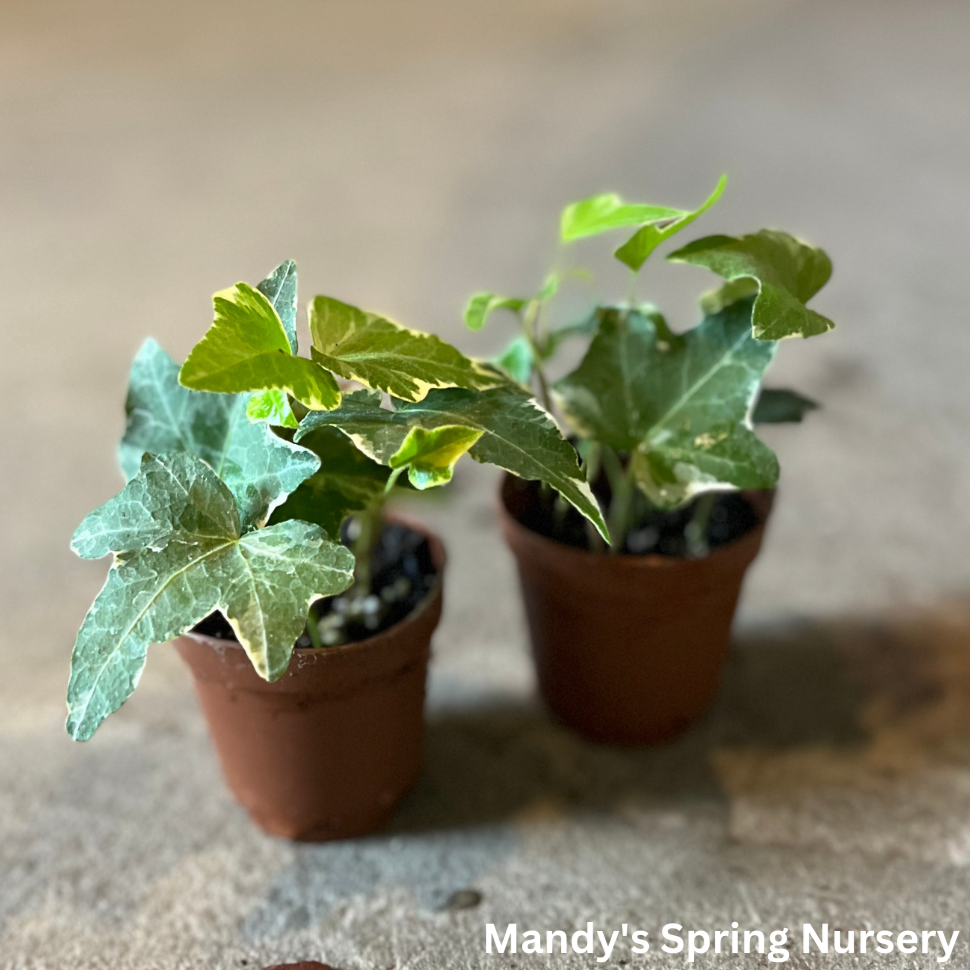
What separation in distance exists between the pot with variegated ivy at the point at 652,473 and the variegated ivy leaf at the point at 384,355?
73 millimetres

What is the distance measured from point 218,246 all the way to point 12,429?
742 millimetres

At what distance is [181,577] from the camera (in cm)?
73

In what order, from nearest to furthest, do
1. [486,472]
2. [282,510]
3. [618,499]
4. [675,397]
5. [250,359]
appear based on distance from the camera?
1. [250,359]
2. [282,510]
3. [675,397]
4. [618,499]
5. [486,472]

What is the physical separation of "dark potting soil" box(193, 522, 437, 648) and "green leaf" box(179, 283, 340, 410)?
29 centimetres

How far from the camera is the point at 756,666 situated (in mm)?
1210

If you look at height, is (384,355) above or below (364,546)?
above

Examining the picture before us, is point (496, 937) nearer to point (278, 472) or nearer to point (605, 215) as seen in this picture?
point (278, 472)

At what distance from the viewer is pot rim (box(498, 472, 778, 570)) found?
0.95 metres

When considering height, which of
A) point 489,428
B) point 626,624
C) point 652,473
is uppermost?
point 489,428

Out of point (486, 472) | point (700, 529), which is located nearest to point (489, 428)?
point (700, 529)

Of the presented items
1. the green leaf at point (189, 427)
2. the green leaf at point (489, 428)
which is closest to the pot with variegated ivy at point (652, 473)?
the green leaf at point (489, 428)

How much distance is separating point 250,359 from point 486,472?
88cm

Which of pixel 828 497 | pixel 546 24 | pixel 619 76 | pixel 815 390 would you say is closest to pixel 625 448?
pixel 828 497

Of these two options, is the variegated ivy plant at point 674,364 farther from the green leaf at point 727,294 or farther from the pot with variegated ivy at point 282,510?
the pot with variegated ivy at point 282,510
